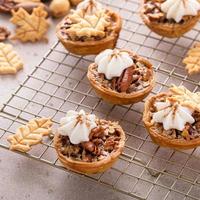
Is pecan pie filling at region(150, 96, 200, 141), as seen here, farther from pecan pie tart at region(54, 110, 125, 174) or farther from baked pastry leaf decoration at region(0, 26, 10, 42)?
baked pastry leaf decoration at region(0, 26, 10, 42)

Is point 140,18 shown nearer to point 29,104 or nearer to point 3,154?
point 29,104

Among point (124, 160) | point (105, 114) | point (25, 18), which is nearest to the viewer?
point (124, 160)

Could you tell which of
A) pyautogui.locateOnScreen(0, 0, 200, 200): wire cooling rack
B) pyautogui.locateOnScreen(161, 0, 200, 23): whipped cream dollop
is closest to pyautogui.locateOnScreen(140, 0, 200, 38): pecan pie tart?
pyautogui.locateOnScreen(161, 0, 200, 23): whipped cream dollop

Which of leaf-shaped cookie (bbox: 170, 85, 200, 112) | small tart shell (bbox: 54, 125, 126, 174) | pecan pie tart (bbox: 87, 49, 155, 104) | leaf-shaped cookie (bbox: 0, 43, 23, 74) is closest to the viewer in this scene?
small tart shell (bbox: 54, 125, 126, 174)

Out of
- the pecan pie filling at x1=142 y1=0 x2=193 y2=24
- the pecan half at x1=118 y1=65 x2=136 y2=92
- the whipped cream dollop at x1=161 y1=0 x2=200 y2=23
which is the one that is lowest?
the pecan half at x1=118 y1=65 x2=136 y2=92

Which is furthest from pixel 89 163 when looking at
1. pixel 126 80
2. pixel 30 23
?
pixel 30 23

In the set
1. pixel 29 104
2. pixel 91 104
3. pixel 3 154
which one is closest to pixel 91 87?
pixel 91 104
